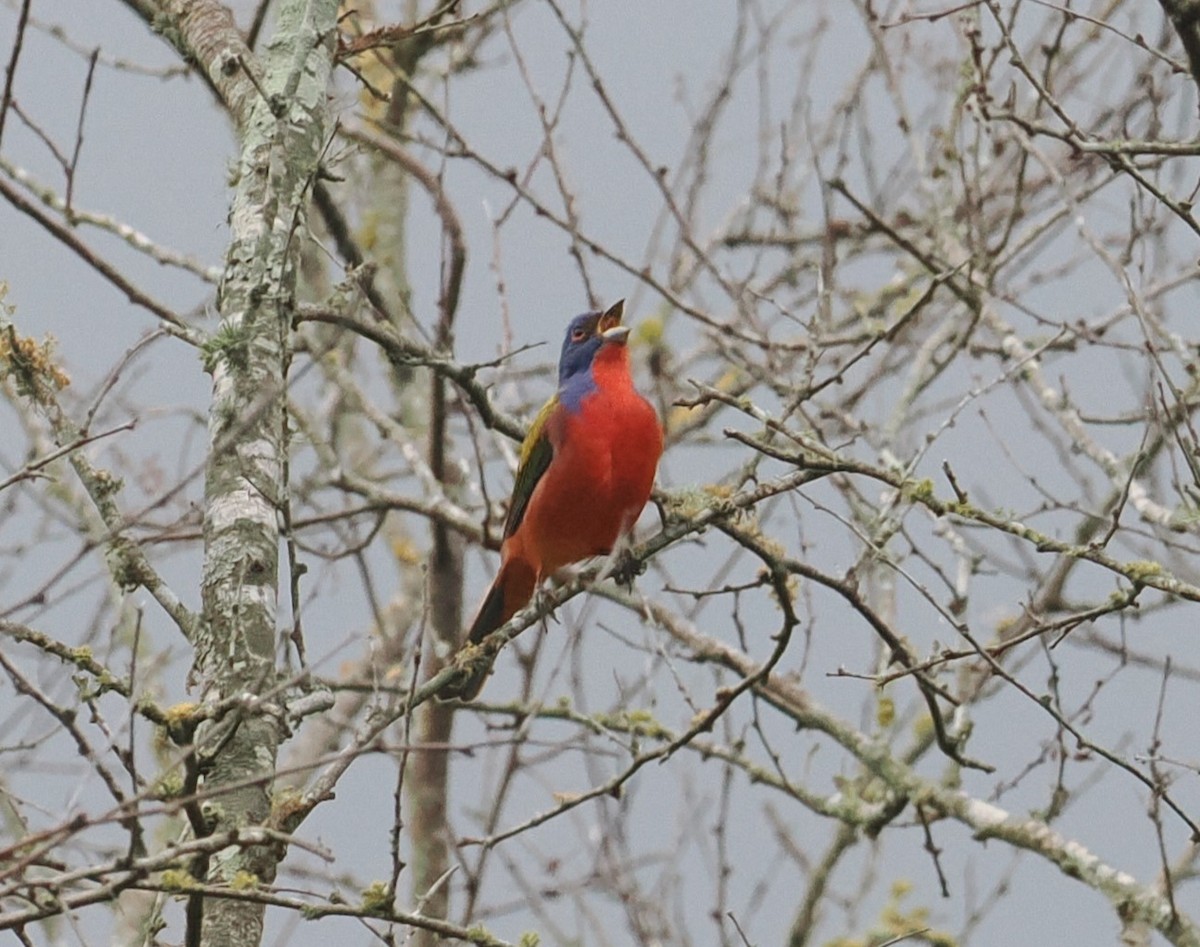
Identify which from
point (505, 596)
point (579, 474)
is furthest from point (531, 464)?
point (505, 596)

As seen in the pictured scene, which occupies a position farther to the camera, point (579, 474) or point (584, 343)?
point (584, 343)

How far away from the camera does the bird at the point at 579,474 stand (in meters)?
5.39

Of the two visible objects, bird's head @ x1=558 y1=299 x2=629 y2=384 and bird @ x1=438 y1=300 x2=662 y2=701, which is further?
bird's head @ x1=558 y1=299 x2=629 y2=384

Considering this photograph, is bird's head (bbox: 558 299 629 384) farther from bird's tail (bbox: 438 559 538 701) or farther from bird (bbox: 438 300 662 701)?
bird's tail (bbox: 438 559 538 701)

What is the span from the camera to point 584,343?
6.13 meters

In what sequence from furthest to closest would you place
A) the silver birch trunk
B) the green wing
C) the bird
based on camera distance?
the green wing < the bird < the silver birch trunk

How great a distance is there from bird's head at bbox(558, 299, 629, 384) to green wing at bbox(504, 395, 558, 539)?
0.27 m

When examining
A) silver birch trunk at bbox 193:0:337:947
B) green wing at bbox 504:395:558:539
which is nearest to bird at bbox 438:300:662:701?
green wing at bbox 504:395:558:539

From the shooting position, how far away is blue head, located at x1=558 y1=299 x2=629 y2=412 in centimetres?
584

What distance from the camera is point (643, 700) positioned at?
779cm

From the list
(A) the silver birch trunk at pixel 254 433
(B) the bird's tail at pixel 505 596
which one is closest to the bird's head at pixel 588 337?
(B) the bird's tail at pixel 505 596

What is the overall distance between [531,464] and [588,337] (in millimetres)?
653

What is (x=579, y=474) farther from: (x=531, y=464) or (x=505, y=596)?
(x=505, y=596)

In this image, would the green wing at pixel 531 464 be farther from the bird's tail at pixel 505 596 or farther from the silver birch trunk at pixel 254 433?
the silver birch trunk at pixel 254 433
